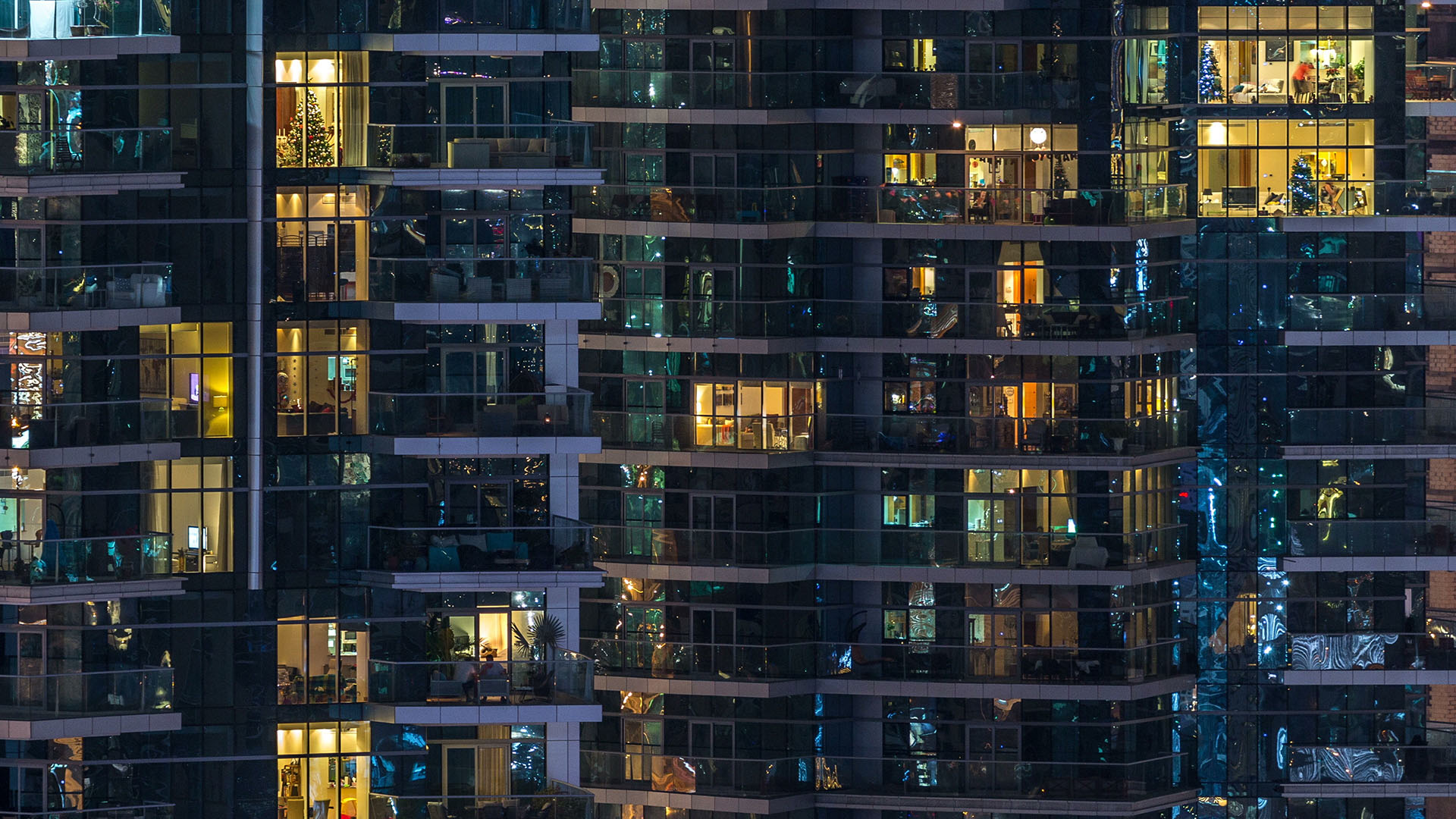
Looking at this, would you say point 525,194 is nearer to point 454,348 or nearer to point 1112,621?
point 454,348

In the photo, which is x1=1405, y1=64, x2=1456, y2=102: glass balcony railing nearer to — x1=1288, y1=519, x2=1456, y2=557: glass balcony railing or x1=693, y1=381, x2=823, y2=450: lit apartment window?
x1=1288, y1=519, x2=1456, y2=557: glass balcony railing

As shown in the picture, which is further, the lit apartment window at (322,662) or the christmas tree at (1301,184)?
the christmas tree at (1301,184)

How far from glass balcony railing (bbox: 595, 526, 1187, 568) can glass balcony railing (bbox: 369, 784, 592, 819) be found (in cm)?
830

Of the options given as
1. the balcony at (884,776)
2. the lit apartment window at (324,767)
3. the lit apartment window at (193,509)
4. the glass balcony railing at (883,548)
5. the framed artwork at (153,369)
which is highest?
the framed artwork at (153,369)

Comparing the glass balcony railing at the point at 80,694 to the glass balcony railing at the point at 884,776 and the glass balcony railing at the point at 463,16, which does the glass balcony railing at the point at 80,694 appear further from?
the glass balcony railing at the point at 884,776

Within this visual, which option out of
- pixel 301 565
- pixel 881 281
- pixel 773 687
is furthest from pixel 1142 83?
pixel 301 565

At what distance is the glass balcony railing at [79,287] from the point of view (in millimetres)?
70688

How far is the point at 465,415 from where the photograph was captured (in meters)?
72.4

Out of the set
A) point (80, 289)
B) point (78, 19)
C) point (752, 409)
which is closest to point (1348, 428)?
point (752, 409)

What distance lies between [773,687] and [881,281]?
738 centimetres

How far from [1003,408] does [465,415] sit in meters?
11.9

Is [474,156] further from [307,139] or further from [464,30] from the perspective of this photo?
[307,139]

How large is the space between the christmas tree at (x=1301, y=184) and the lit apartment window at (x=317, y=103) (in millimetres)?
17787

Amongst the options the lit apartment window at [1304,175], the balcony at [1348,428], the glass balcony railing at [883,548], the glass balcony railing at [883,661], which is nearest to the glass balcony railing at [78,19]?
the glass balcony railing at [883,548]
